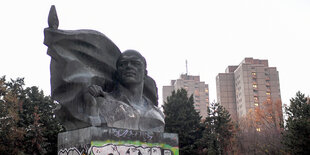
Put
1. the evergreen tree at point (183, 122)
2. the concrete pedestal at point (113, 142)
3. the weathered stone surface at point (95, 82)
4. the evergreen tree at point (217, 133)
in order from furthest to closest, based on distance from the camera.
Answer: the evergreen tree at point (183, 122) < the evergreen tree at point (217, 133) < the weathered stone surface at point (95, 82) < the concrete pedestal at point (113, 142)

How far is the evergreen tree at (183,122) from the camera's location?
3519 centimetres

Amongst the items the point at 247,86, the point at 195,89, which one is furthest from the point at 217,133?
the point at 195,89

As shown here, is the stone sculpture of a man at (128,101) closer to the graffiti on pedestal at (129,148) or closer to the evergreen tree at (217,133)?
the graffiti on pedestal at (129,148)

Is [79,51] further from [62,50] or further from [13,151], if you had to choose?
[13,151]

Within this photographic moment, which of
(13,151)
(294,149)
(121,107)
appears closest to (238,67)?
(294,149)

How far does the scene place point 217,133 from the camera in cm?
3616

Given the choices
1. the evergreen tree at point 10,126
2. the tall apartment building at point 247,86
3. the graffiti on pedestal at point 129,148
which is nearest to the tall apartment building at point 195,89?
the tall apartment building at point 247,86

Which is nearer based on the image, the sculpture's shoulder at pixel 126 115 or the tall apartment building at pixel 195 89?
the sculpture's shoulder at pixel 126 115

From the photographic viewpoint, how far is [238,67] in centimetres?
8762

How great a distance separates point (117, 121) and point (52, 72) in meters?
2.01

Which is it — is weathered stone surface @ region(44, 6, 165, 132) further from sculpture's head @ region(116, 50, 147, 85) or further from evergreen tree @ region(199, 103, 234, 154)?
evergreen tree @ region(199, 103, 234, 154)

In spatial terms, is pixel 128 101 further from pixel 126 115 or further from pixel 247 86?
pixel 247 86

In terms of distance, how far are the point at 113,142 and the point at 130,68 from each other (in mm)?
2049

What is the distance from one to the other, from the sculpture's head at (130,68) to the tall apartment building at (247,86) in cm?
7656
